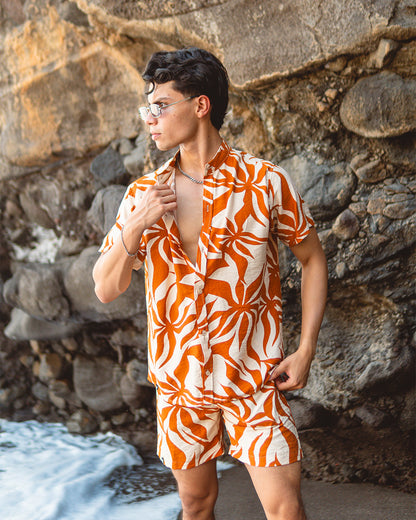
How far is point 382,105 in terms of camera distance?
7.96ft

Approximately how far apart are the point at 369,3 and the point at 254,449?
1842 mm

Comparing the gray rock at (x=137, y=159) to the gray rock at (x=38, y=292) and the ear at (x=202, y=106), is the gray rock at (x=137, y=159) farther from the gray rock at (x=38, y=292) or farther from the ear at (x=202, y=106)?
the ear at (x=202, y=106)

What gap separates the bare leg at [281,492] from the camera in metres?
1.67

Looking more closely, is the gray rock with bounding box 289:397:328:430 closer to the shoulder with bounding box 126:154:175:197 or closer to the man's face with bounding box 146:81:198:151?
the shoulder with bounding box 126:154:175:197

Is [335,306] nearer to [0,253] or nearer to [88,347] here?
[88,347]

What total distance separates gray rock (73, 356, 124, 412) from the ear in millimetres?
2419

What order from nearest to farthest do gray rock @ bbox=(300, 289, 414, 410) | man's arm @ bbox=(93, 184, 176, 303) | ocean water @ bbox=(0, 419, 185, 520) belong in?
man's arm @ bbox=(93, 184, 176, 303)
gray rock @ bbox=(300, 289, 414, 410)
ocean water @ bbox=(0, 419, 185, 520)

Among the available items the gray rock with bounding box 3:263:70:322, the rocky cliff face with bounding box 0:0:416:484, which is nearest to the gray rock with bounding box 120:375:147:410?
the rocky cliff face with bounding box 0:0:416:484

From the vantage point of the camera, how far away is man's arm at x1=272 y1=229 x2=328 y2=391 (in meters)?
1.76

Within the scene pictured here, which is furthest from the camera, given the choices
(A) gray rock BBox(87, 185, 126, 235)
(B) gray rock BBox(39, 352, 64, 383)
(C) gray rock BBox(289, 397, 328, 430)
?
(B) gray rock BBox(39, 352, 64, 383)

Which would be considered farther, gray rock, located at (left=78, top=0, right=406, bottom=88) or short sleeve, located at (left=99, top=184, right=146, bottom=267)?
gray rock, located at (left=78, top=0, right=406, bottom=88)

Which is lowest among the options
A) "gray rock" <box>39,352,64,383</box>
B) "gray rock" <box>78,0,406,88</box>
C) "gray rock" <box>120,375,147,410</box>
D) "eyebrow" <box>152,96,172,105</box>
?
"gray rock" <box>120,375,147,410</box>

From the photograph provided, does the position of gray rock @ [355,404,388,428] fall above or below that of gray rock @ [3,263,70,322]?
below

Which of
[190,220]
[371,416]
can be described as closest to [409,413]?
[371,416]
